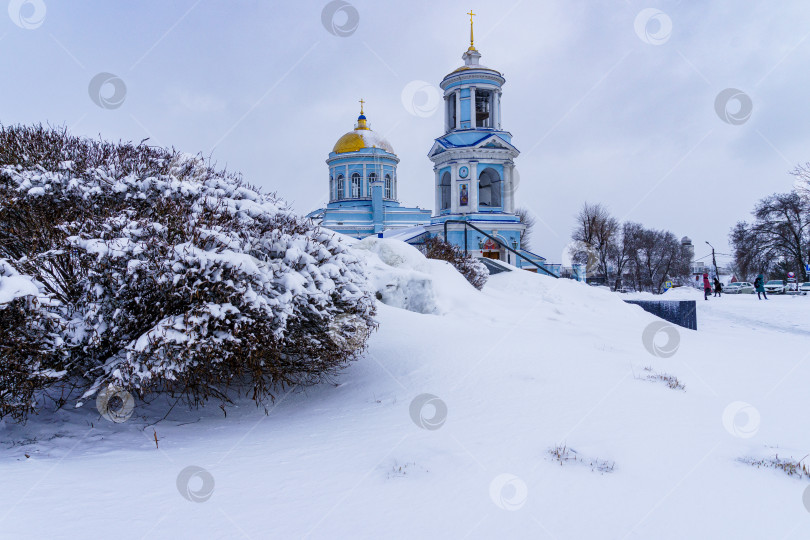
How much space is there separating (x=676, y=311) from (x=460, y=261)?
6.57 metres

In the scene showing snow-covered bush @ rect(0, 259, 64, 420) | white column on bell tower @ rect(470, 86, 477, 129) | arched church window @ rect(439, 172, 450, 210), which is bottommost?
snow-covered bush @ rect(0, 259, 64, 420)

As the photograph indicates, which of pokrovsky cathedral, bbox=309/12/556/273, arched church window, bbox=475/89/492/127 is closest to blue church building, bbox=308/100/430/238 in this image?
pokrovsky cathedral, bbox=309/12/556/273

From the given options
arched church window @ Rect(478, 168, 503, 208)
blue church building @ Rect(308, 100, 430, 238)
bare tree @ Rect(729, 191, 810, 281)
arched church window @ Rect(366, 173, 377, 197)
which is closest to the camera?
arched church window @ Rect(478, 168, 503, 208)

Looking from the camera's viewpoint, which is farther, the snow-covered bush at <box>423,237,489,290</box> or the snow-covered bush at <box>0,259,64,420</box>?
the snow-covered bush at <box>423,237,489,290</box>

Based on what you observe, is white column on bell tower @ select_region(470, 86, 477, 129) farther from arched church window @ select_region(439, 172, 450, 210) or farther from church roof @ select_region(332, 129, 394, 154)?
church roof @ select_region(332, 129, 394, 154)

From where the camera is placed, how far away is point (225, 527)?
9.34 ft

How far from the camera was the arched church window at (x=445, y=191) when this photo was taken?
33.4 m

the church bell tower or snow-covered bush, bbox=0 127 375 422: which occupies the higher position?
the church bell tower

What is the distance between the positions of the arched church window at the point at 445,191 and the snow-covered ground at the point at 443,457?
27.0 meters

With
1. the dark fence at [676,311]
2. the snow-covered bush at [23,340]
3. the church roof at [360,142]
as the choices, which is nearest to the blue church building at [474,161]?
the church roof at [360,142]

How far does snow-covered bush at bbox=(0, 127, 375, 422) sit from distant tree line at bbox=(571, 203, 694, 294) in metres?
43.3

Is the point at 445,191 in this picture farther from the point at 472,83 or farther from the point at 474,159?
the point at 472,83

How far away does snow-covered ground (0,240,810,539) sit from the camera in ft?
9.58

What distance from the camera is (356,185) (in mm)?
46062
